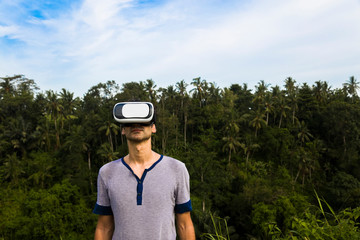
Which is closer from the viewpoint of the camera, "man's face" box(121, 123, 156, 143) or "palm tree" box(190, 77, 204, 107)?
"man's face" box(121, 123, 156, 143)

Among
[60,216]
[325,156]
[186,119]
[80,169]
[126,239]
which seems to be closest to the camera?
[126,239]

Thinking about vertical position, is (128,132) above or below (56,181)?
above

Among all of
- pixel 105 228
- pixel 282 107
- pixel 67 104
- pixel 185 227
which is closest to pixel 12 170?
pixel 67 104

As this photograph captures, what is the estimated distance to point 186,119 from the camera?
4697 centimetres

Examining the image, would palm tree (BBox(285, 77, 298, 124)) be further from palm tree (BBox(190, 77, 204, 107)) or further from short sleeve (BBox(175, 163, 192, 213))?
short sleeve (BBox(175, 163, 192, 213))

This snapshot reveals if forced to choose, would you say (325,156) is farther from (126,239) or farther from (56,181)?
(126,239)

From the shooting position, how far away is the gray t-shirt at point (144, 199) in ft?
5.83

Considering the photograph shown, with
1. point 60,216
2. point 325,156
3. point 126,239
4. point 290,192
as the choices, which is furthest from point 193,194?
point 126,239

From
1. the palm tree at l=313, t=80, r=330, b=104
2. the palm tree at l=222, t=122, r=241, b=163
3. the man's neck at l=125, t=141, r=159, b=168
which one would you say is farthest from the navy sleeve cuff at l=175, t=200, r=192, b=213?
the palm tree at l=313, t=80, r=330, b=104

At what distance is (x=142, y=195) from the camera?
5.84ft

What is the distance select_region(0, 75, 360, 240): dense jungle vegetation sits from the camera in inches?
1113

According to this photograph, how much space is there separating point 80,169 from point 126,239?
38.5 meters

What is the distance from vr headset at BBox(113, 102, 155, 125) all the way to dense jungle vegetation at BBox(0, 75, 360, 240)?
2060 cm

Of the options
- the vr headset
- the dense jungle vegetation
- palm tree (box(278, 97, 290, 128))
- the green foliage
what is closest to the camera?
the vr headset
